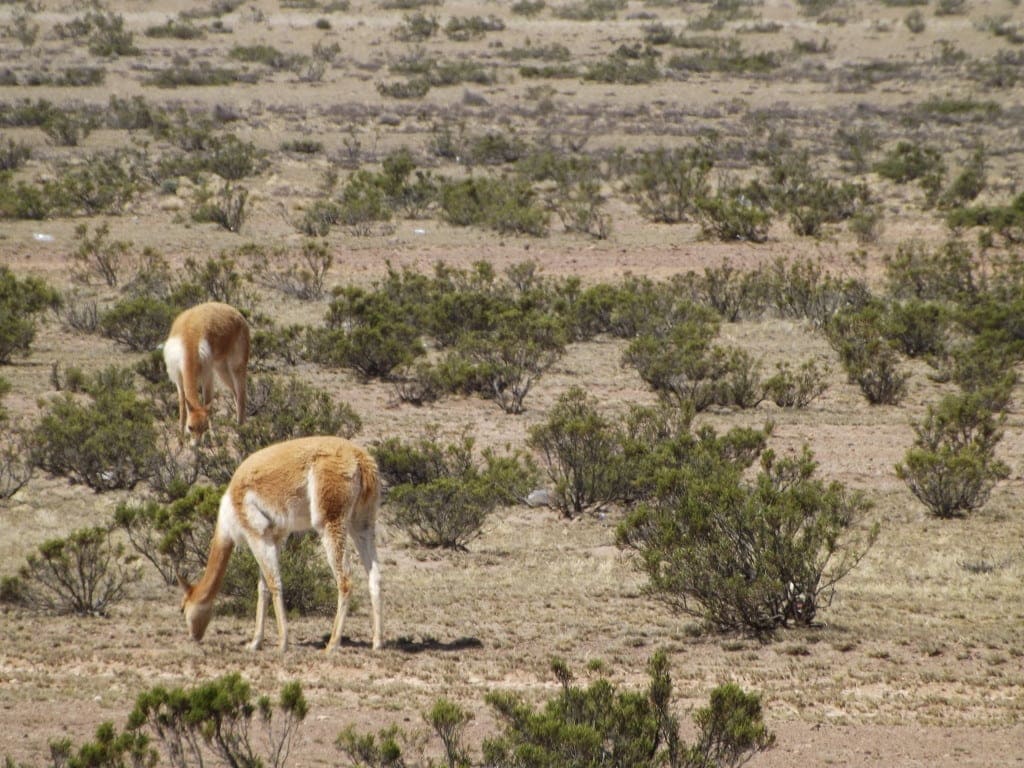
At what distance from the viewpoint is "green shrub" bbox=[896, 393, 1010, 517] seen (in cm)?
1100

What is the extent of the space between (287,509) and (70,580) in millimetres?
1877

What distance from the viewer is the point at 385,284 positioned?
1864cm

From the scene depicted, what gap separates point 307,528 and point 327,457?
47cm

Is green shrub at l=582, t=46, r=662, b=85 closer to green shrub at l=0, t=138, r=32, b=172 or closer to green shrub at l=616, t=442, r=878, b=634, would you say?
green shrub at l=0, t=138, r=32, b=172

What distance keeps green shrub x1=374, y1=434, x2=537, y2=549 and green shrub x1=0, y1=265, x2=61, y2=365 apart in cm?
547

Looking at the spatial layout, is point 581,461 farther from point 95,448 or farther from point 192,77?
point 192,77

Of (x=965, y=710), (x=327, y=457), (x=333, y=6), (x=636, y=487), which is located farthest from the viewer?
(x=333, y=6)

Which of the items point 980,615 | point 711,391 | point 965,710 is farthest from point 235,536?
point 711,391

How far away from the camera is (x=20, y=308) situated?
52.6 ft

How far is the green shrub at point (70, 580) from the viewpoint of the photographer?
810 centimetres

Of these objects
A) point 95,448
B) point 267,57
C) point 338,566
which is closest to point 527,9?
point 267,57

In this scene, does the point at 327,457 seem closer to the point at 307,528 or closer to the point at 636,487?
the point at 307,528

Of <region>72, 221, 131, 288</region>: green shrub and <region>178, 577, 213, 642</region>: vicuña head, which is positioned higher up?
<region>178, 577, 213, 642</region>: vicuña head

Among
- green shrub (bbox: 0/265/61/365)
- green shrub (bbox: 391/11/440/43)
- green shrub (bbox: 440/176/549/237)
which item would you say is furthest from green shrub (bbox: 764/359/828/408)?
green shrub (bbox: 391/11/440/43)
